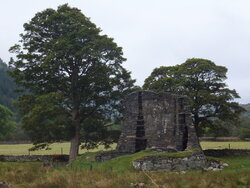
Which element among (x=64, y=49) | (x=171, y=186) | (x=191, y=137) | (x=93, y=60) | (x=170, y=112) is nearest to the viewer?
(x=171, y=186)

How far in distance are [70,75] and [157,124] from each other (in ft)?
33.1

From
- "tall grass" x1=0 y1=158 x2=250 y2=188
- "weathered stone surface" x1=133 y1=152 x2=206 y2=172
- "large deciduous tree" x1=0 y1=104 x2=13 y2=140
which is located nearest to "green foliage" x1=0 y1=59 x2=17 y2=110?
"large deciduous tree" x1=0 y1=104 x2=13 y2=140

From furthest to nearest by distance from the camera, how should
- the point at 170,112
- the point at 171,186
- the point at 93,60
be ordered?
the point at 93,60 < the point at 170,112 < the point at 171,186

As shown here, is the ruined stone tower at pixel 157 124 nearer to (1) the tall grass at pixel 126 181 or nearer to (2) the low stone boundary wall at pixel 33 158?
(1) the tall grass at pixel 126 181

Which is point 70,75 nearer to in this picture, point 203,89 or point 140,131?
point 140,131

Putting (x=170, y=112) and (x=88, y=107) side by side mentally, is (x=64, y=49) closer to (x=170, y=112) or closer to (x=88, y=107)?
(x=88, y=107)

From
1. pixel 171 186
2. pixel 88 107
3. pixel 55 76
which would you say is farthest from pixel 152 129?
pixel 171 186

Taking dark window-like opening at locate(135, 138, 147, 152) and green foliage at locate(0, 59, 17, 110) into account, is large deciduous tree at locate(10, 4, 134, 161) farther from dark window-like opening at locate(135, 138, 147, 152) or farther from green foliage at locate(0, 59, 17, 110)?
green foliage at locate(0, 59, 17, 110)

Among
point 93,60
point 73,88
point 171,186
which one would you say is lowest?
point 171,186

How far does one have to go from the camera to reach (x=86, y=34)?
1174 inches

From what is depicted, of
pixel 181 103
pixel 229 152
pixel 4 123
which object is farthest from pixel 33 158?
pixel 229 152

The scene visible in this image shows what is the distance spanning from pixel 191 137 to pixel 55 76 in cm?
1390

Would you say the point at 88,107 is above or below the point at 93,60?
below

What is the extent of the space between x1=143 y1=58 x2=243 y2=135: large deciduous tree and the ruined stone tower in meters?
6.00
